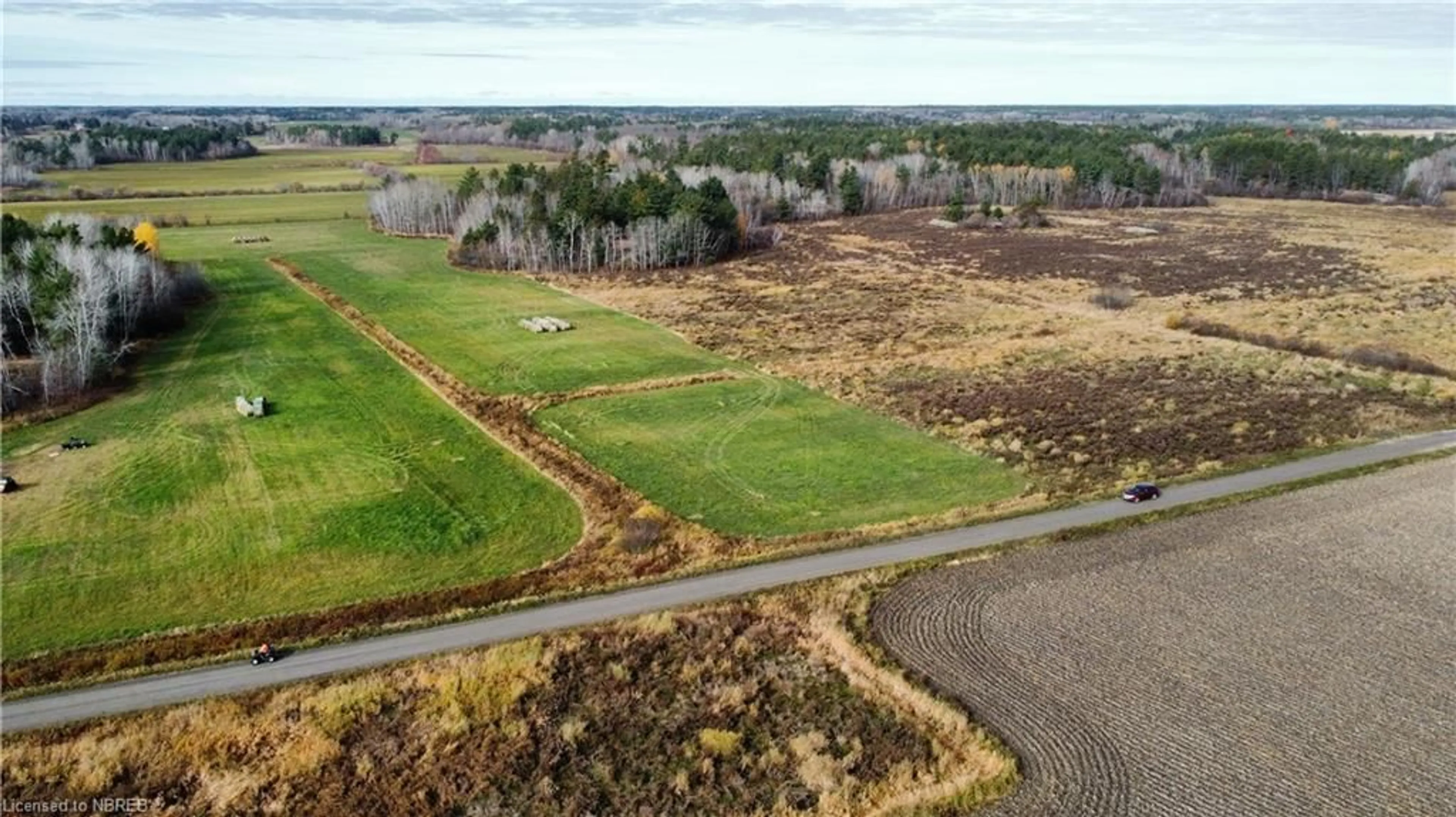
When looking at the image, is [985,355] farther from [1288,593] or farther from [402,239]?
[402,239]

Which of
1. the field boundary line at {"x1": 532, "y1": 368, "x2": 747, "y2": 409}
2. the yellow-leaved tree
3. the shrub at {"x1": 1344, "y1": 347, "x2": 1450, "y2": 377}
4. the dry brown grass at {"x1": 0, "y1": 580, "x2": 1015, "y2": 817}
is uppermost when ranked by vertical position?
the yellow-leaved tree

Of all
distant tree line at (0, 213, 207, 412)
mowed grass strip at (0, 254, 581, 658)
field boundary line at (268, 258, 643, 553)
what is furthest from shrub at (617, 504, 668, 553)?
distant tree line at (0, 213, 207, 412)

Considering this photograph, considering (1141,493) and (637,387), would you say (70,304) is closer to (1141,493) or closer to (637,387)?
(637,387)

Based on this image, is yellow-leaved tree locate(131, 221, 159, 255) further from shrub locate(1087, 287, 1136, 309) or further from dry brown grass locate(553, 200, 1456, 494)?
shrub locate(1087, 287, 1136, 309)

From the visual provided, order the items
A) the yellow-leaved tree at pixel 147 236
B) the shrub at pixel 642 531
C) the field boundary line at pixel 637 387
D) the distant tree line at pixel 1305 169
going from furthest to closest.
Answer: the distant tree line at pixel 1305 169, the yellow-leaved tree at pixel 147 236, the field boundary line at pixel 637 387, the shrub at pixel 642 531

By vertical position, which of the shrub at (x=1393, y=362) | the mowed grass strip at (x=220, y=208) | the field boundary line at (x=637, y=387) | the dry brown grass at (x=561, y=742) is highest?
the mowed grass strip at (x=220, y=208)

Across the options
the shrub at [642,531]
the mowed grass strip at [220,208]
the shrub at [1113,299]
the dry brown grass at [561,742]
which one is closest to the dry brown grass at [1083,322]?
the shrub at [1113,299]

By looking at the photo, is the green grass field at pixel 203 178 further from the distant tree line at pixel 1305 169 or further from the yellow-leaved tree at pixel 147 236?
the distant tree line at pixel 1305 169

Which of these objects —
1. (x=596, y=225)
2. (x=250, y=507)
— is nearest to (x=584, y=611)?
(x=250, y=507)
